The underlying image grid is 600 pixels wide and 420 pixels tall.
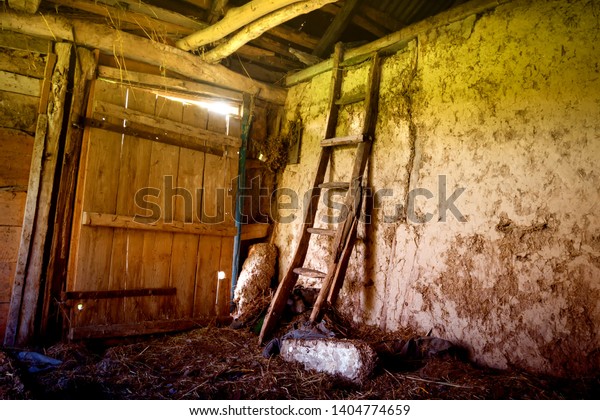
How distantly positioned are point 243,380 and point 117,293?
1470 mm

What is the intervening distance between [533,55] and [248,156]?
2.67 metres

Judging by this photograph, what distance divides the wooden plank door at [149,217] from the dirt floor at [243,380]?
45 cm

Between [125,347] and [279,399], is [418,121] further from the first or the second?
[125,347]

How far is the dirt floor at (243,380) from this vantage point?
2.15 m

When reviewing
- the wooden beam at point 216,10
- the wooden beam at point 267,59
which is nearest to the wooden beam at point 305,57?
the wooden beam at point 267,59

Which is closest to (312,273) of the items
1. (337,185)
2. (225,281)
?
(337,185)

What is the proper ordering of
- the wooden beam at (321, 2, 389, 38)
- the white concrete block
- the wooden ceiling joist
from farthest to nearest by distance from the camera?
the wooden beam at (321, 2, 389, 38)
the wooden ceiling joist
the white concrete block

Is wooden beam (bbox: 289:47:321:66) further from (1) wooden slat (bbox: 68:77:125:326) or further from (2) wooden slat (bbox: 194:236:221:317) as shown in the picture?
(2) wooden slat (bbox: 194:236:221:317)

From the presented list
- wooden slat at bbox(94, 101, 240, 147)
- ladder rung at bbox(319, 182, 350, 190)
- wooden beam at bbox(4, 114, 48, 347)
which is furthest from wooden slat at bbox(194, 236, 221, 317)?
wooden beam at bbox(4, 114, 48, 347)

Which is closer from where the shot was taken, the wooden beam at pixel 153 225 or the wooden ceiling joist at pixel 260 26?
the wooden ceiling joist at pixel 260 26

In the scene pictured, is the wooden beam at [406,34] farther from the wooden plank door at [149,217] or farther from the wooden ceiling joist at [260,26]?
the wooden plank door at [149,217]

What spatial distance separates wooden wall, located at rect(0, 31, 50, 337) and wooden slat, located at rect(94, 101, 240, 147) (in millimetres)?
465

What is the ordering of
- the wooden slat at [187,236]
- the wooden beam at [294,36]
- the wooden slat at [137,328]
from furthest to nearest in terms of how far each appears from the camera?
the wooden beam at [294,36], the wooden slat at [187,236], the wooden slat at [137,328]

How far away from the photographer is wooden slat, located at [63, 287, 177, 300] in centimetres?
307
